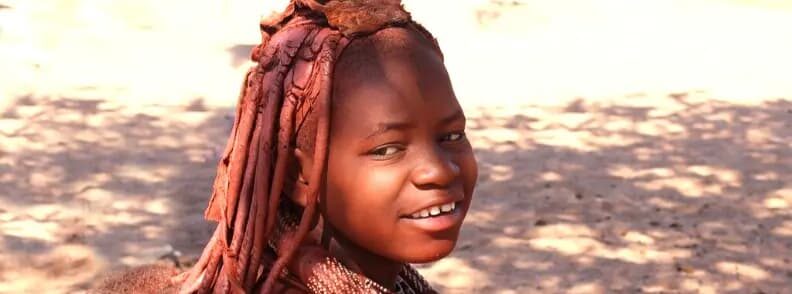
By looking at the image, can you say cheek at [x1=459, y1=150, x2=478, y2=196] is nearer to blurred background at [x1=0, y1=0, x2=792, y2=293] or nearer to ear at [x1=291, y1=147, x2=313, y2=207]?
ear at [x1=291, y1=147, x2=313, y2=207]

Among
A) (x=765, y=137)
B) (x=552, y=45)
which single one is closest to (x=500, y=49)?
(x=552, y=45)

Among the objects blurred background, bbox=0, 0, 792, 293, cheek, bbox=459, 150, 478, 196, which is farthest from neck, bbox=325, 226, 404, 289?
blurred background, bbox=0, 0, 792, 293

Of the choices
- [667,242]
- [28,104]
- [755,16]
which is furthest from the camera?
[755,16]

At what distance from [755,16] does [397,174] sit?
8.99 metres

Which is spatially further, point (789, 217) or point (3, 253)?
point (789, 217)

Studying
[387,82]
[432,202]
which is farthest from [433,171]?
[387,82]

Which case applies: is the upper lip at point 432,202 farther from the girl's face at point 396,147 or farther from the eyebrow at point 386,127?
the eyebrow at point 386,127

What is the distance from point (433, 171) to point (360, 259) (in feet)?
1.01

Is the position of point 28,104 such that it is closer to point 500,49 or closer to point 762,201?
point 500,49

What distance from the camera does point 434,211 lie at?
2271 mm

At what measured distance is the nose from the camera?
221 cm

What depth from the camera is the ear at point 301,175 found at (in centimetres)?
229

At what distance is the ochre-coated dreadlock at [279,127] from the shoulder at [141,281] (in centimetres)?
31

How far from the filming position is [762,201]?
6723 millimetres
